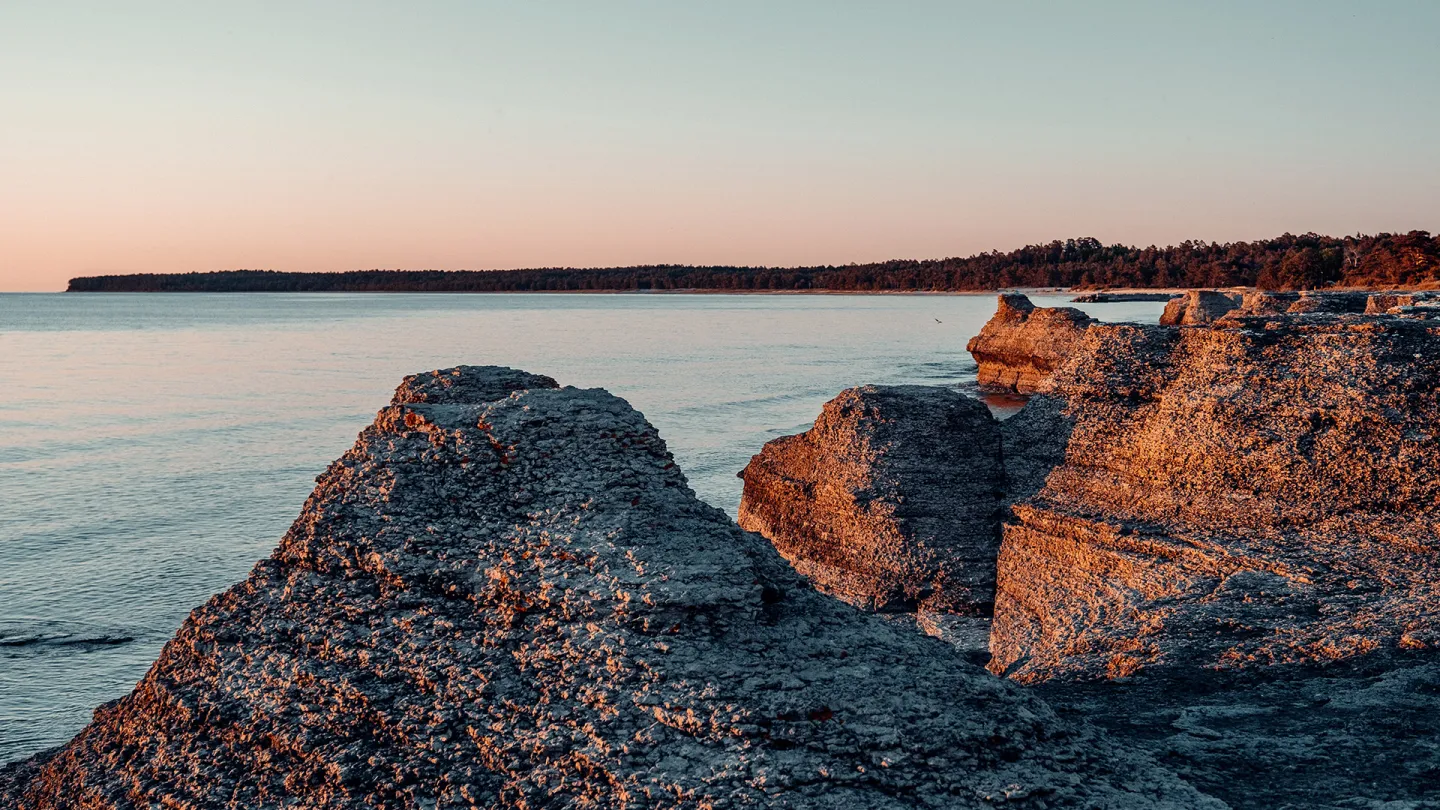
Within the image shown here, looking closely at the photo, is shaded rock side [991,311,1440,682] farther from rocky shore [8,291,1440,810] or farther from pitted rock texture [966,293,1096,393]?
pitted rock texture [966,293,1096,393]

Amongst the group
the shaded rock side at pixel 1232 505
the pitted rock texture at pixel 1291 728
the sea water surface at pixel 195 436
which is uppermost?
the shaded rock side at pixel 1232 505

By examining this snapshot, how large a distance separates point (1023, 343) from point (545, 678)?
39.0 meters

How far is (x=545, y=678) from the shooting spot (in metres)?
4.62

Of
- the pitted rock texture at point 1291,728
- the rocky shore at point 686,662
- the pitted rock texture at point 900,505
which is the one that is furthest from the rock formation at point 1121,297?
the pitted rock texture at point 1291,728

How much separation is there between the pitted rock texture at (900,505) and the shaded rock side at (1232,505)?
64cm

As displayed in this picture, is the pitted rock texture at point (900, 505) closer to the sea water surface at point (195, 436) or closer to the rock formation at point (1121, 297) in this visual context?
the sea water surface at point (195, 436)

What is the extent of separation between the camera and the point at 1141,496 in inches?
377

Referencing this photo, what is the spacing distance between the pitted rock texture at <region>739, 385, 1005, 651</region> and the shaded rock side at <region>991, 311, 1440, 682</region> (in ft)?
2.10

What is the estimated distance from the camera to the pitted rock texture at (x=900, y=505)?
10.8m

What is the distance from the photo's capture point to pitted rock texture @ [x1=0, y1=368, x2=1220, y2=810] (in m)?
4.28

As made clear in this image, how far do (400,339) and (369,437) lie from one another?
275 feet

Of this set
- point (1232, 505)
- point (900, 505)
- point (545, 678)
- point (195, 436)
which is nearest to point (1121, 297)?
point (195, 436)

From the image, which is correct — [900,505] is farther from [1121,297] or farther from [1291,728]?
[1121,297]

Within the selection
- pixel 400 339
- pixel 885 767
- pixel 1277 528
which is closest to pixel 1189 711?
pixel 885 767
